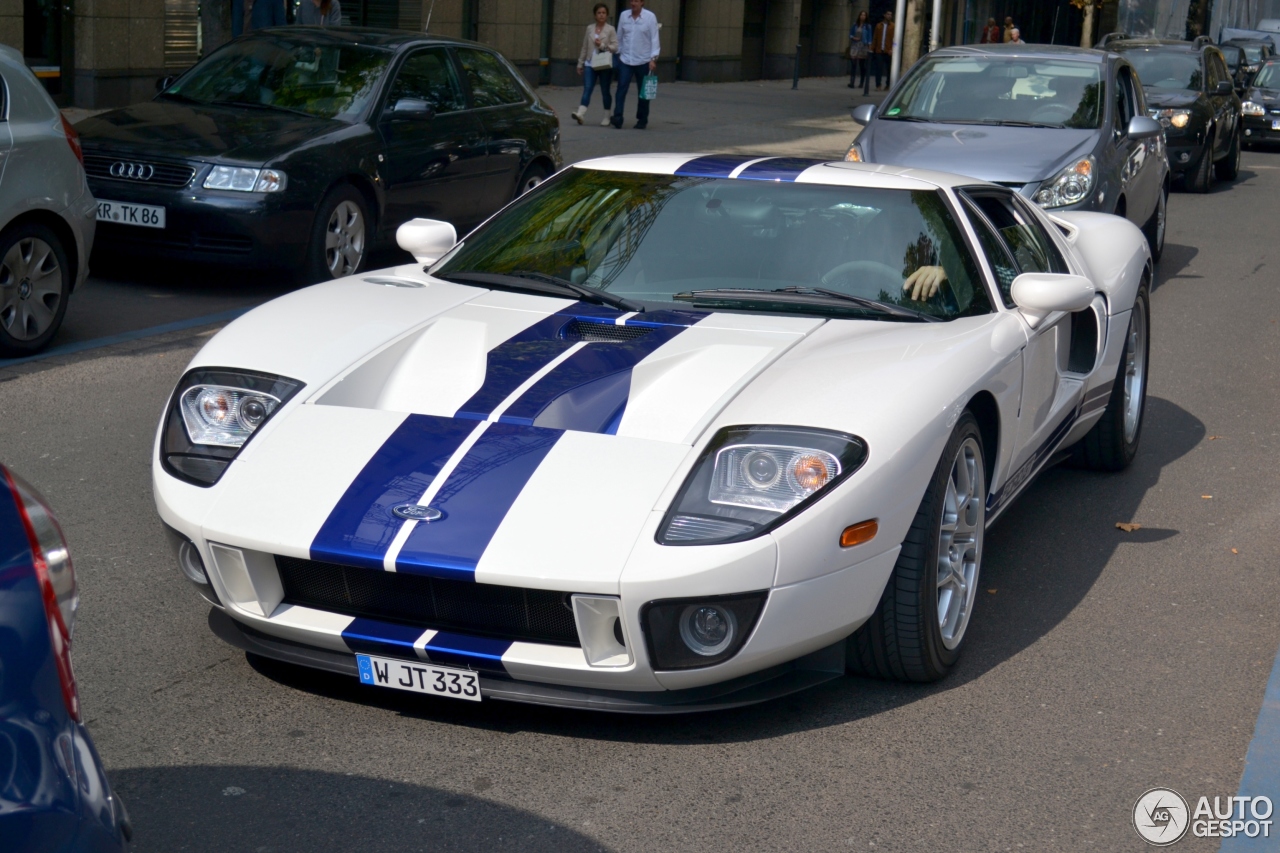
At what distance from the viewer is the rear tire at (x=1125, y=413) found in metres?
6.05

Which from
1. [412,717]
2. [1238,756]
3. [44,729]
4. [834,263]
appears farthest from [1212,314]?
[44,729]

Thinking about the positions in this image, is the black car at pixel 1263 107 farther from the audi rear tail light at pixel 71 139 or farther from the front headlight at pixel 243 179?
the audi rear tail light at pixel 71 139

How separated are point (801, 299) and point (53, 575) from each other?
281 cm

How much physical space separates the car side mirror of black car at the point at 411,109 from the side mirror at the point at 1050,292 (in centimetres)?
611

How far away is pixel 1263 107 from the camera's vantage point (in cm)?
2564

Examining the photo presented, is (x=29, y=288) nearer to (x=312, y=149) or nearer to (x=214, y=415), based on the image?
(x=312, y=149)

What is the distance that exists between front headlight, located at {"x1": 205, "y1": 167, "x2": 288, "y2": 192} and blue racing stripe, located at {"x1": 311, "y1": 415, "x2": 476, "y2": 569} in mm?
5670

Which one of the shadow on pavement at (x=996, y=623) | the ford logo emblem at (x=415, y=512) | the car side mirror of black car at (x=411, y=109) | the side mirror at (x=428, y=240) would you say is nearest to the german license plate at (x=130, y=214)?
the car side mirror of black car at (x=411, y=109)

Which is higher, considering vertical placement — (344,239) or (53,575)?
(53,575)

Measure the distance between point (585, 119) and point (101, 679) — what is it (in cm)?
1920

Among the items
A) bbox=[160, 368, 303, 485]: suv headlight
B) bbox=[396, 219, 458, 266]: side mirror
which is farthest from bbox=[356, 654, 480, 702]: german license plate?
bbox=[396, 219, 458, 266]: side mirror

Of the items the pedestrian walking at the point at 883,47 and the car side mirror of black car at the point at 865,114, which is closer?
the car side mirror of black car at the point at 865,114

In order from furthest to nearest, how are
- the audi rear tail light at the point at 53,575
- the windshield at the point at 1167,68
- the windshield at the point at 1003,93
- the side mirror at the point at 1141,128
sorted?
the windshield at the point at 1167,68 < the windshield at the point at 1003,93 < the side mirror at the point at 1141,128 < the audi rear tail light at the point at 53,575

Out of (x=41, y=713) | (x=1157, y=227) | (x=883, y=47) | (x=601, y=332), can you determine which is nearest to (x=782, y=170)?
(x=601, y=332)
